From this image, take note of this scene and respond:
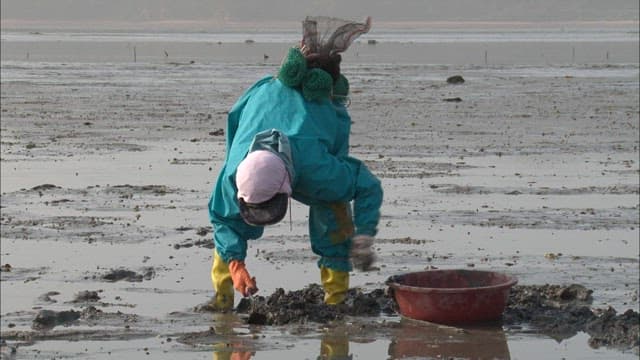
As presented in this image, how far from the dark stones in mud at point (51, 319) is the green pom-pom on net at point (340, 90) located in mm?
1969

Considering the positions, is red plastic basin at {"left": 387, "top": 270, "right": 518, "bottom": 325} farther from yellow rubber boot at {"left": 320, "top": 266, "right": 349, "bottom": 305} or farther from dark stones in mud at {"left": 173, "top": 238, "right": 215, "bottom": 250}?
dark stones in mud at {"left": 173, "top": 238, "right": 215, "bottom": 250}

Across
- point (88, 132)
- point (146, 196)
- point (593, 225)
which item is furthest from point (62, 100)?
point (593, 225)

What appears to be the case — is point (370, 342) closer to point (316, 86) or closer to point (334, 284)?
point (334, 284)

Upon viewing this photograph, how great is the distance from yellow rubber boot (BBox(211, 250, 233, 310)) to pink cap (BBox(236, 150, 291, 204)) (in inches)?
40.7

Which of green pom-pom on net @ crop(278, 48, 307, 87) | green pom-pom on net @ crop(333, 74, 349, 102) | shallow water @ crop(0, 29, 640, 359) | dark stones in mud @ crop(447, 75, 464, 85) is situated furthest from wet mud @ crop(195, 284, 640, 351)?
dark stones in mud @ crop(447, 75, 464, 85)

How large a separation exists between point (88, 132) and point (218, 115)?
356cm

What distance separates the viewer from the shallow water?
8750 mm

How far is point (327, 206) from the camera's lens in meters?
8.66

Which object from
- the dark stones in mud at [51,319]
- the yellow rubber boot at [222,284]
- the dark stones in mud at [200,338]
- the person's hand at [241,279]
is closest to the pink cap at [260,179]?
the person's hand at [241,279]

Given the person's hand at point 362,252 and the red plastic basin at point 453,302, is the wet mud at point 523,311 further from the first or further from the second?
the person's hand at point 362,252

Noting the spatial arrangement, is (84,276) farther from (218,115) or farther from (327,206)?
(218,115)

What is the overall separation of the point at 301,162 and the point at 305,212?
505cm

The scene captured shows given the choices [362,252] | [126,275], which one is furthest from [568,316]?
[126,275]

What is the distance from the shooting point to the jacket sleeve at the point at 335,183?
816cm
